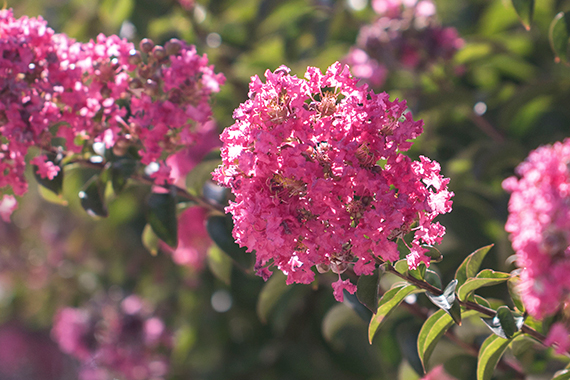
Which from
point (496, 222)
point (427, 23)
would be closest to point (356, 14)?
point (427, 23)

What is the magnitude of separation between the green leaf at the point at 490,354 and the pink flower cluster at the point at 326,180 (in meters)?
0.31

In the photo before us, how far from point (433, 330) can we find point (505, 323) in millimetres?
196

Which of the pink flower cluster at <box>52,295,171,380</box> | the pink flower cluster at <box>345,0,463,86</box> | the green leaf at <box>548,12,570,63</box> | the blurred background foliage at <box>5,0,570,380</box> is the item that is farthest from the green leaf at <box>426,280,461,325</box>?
the pink flower cluster at <box>52,295,171,380</box>

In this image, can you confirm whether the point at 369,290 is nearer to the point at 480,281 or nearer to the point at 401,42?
the point at 480,281

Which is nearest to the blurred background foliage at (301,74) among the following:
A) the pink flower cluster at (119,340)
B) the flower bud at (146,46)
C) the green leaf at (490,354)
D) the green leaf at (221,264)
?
the green leaf at (221,264)

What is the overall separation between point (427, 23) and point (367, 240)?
180 cm

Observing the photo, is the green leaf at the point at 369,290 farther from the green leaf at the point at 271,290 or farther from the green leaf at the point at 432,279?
the green leaf at the point at 271,290

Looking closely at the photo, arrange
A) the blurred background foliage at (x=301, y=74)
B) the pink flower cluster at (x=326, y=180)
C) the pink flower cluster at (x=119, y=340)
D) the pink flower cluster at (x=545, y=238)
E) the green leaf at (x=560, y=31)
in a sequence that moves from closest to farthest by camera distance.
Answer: the pink flower cluster at (x=545, y=238), the pink flower cluster at (x=326, y=180), the green leaf at (x=560, y=31), the blurred background foliage at (x=301, y=74), the pink flower cluster at (x=119, y=340)

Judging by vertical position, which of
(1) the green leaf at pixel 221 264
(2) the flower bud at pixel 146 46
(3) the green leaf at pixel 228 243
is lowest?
(1) the green leaf at pixel 221 264

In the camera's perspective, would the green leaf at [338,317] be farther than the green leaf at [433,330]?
Yes

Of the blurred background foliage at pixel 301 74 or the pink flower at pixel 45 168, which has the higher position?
the pink flower at pixel 45 168

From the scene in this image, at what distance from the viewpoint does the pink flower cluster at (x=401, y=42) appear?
91.3 inches

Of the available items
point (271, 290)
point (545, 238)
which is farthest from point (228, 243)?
point (545, 238)

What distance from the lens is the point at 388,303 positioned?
3.63ft
